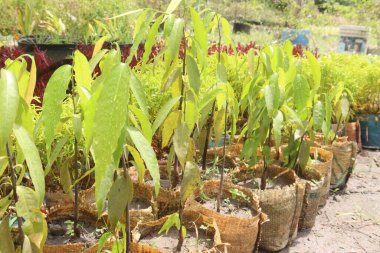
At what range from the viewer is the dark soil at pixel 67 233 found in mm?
1477

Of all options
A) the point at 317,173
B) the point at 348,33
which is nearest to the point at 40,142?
the point at 317,173

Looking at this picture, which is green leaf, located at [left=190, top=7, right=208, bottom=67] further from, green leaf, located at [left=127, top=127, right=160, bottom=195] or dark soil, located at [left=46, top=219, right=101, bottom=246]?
dark soil, located at [left=46, top=219, right=101, bottom=246]

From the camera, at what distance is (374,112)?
3.74 metres

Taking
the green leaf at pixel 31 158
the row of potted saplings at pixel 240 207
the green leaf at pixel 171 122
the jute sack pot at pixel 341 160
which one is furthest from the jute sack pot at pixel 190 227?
the jute sack pot at pixel 341 160

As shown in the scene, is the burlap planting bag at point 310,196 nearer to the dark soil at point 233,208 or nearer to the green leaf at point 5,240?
the dark soil at point 233,208

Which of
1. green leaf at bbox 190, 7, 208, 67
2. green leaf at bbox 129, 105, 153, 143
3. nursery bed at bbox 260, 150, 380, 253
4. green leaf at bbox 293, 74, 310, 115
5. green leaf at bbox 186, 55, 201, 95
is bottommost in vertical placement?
nursery bed at bbox 260, 150, 380, 253

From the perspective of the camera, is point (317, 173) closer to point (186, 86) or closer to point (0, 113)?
point (186, 86)

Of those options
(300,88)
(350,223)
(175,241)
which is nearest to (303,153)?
(300,88)

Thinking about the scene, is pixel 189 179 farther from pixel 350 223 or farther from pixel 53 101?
pixel 350 223

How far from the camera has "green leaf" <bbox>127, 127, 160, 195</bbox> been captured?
79cm

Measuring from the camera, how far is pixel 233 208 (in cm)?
187

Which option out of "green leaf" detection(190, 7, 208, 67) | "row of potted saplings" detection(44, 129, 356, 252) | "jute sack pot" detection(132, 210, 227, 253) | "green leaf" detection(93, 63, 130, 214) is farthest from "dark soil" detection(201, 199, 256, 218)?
"green leaf" detection(93, 63, 130, 214)

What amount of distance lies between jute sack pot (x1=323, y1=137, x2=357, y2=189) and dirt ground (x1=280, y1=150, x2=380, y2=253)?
0.32 ft

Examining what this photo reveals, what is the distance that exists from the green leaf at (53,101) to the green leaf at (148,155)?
18 centimetres
